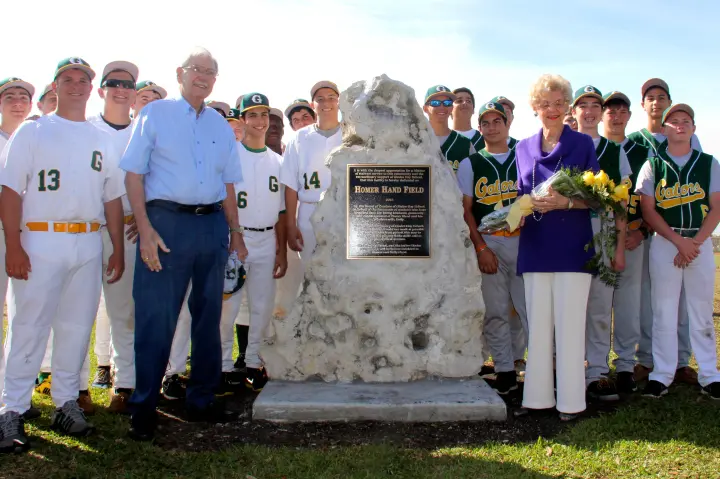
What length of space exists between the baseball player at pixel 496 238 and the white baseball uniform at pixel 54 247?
118 inches

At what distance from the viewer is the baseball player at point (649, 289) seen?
5582 millimetres

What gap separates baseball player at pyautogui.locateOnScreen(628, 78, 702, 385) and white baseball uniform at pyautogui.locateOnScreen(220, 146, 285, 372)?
343 centimetres

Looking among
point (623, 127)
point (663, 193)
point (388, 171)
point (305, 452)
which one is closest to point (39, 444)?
point (305, 452)

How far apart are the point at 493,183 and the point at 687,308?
1.95 metres

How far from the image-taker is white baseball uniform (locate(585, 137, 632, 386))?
5301 mm

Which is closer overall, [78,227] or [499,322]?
[78,227]

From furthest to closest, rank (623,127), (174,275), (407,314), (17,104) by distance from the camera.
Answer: (623,127) < (17,104) < (407,314) < (174,275)

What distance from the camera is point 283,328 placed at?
5.00 meters

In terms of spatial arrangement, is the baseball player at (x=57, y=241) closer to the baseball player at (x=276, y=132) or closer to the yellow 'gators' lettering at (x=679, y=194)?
the baseball player at (x=276, y=132)

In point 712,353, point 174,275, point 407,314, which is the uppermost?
point 174,275

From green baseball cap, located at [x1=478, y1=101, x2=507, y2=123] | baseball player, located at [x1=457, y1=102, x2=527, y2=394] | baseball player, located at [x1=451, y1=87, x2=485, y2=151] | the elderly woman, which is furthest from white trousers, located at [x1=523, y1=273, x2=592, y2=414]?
baseball player, located at [x1=451, y1=87, x2=485, y2=151]

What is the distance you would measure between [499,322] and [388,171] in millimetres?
1712

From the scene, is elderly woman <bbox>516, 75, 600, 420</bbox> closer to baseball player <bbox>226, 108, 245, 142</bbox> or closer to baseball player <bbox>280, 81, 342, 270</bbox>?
baseball player <bbox>280, 81, 342, 270</bbox>

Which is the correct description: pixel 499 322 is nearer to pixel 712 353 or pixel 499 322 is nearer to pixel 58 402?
pixel 712 353
